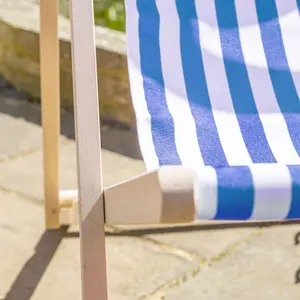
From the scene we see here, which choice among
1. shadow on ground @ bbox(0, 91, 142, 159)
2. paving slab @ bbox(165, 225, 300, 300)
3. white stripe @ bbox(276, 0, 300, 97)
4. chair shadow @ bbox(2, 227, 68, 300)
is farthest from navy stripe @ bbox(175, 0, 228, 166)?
shadow on ground @ bbox(0, 91, 142, 159)

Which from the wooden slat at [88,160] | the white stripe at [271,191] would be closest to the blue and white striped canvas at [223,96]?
the white stripe at [271,191]

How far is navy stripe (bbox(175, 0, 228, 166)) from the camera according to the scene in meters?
1.34

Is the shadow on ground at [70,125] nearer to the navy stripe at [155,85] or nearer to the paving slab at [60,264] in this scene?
the paving slab at [60,264]

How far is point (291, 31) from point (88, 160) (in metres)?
0.79

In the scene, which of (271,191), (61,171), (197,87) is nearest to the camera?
(271,191)

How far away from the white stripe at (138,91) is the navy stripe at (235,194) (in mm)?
214

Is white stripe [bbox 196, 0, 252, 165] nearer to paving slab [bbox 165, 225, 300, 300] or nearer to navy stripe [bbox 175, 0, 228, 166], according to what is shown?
navy stripe [bbox 175, 0, 228, 166]

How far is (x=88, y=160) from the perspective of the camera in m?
1.15

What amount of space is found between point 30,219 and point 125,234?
0.27 meters

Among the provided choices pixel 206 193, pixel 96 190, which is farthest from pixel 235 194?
pixel 96 190

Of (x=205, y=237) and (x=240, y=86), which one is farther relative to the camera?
(x=205, y=237)

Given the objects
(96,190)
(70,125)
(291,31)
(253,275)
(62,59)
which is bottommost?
(253,275)

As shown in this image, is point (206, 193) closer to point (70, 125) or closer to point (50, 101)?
point (50, 101)

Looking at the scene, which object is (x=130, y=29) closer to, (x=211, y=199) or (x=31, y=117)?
(x=211, y=199)
